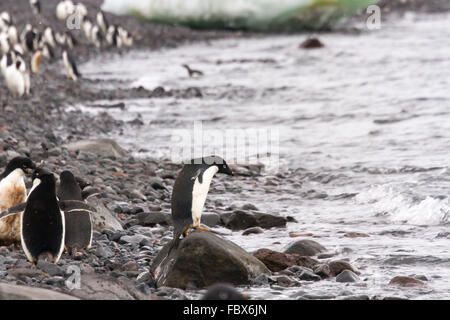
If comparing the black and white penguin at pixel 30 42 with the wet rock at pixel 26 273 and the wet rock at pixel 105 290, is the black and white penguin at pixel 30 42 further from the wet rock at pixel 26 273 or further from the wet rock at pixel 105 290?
the wet rock at pixel 105 290

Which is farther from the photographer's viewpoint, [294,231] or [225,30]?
[225,30]

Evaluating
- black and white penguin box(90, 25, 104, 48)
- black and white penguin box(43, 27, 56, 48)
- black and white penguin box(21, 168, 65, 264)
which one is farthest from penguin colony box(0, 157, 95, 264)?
black and white penguin box(90, 25, 104, 48)

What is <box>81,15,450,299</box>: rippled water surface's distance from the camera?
17.6ft

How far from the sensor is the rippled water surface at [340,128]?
5.38 meters

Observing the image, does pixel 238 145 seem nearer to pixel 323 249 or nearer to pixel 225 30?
pixel 323 249

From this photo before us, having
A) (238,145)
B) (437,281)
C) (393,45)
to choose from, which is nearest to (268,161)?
(238,145)

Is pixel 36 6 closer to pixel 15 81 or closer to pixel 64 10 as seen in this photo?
pixel 64 10

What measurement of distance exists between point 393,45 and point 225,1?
5.36 m

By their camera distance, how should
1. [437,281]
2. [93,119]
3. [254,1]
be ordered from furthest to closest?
[254,1]
[93,119]
[437,281]

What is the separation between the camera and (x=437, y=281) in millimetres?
4500

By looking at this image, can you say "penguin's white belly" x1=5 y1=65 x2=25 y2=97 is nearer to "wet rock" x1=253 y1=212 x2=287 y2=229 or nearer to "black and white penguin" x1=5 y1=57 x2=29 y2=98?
"black and white penguin" x1=5 y1=57 x2=29 y2=98

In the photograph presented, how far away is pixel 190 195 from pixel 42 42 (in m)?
15.6

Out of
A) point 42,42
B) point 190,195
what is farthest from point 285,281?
point 42,42

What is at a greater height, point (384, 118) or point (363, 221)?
point (384, 118)
